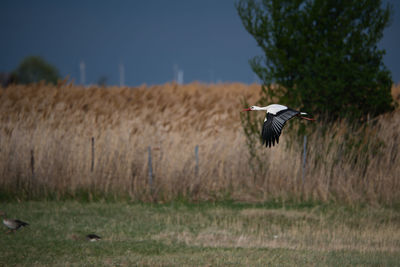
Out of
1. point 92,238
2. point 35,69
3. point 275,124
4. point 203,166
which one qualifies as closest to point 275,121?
point 275,124

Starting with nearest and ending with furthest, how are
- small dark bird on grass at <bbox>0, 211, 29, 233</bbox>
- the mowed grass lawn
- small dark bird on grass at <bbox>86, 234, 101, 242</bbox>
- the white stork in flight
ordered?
the white stork in flight → the mowed grass lawn → small dark bird on grass at <bbox>86, 234, 101, 242</bbox> → small dark bird on grass at <bbox>0, 211, 29, 233</bbox>

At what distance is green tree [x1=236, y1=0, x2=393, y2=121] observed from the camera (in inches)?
434

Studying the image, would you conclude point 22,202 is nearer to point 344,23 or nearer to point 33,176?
point 33,176

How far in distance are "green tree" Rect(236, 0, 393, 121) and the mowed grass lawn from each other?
2423 millimetres

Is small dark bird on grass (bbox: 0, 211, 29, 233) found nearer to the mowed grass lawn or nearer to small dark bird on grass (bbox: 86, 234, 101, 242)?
the mowed grass lawn

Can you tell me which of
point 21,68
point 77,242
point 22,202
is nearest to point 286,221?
point 77,242

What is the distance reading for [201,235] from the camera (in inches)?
324

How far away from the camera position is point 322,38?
37.2 feet

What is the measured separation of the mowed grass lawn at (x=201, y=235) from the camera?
678cm

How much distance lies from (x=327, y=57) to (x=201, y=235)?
514cm

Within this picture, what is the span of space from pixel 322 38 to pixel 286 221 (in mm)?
4501

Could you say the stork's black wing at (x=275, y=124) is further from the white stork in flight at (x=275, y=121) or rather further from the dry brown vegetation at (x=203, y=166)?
the dry brown vegetation at (x=203, y=166)

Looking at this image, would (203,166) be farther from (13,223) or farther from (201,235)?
(13,223)

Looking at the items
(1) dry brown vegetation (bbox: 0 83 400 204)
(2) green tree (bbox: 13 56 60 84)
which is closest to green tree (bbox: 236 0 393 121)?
(1) dry brown vegetation (bbox: 0 83 400 204)
